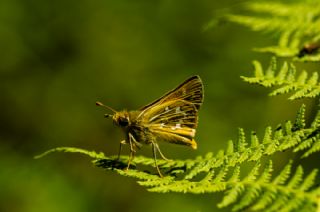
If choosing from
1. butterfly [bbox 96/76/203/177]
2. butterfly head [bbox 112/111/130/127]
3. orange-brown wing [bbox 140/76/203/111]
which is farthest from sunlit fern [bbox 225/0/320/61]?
butterfly head [bbox 112/111/130/127]

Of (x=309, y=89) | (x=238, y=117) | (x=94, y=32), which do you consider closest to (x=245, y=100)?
(x=238, y=117)

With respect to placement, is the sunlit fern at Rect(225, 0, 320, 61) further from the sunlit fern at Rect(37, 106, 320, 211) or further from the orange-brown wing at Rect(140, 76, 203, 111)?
the sunlit fern at Rect(37, 106, 320, 211)

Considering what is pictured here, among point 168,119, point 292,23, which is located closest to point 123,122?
point 168,119

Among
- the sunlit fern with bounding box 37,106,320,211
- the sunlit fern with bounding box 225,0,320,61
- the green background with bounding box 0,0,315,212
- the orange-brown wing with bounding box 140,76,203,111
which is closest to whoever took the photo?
the sunlit fern with bounding box 37,106,320,211

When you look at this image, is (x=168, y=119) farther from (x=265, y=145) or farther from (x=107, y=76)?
(x=107, y=76)

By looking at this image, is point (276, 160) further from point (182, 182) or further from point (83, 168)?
point (182, 182)
